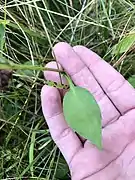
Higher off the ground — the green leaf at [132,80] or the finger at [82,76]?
the green leaf at [132,80]

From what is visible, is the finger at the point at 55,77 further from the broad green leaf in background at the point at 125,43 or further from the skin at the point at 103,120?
the broad green leaf in background at the point at 125,43

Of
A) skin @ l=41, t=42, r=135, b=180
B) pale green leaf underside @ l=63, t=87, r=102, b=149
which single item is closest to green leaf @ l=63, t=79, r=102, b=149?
pale green leaf underside @ l=63, t=87, r=102, b=149

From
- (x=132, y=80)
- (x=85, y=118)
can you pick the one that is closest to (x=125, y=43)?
(x=132, y=80)

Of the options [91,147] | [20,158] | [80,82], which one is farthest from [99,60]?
[20,158]

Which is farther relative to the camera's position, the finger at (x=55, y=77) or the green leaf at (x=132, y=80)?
the green leaf at (x=132, y=80)

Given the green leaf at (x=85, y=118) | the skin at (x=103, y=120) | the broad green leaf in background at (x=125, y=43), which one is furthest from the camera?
the broad green leaf in background at (x=125, y=43)

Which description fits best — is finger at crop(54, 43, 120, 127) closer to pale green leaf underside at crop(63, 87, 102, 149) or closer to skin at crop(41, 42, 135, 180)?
skin at crop(41, 42, 135, 180)

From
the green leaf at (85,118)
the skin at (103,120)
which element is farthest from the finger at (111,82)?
the green leaf at (85,118)
